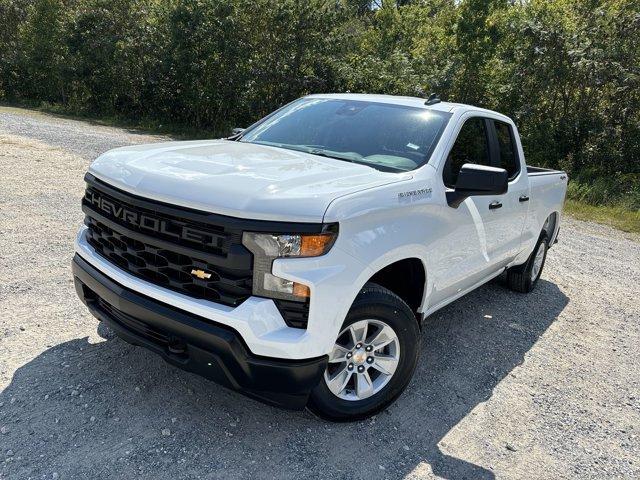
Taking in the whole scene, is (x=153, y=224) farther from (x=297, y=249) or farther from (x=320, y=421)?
(x=320, y=421)

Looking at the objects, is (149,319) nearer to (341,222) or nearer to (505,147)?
(341,222)

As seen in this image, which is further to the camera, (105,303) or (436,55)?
(436,55)

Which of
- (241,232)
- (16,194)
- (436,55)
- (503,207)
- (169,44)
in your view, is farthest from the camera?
(169,44)

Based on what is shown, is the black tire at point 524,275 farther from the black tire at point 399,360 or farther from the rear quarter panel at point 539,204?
the black tire at point 399,360

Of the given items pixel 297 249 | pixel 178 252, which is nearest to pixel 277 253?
pixel 297 249

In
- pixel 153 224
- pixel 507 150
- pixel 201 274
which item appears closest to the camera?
pixel 201 274

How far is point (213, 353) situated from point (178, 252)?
527 mm

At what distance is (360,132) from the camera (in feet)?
12.5

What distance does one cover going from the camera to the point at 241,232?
2473mm

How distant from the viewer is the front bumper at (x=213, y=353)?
2520 mm

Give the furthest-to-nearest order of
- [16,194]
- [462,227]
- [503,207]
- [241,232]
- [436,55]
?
1. [436,55]
2. [16,194]
3. [503,207]
4. [462,227]
5. [241,232]

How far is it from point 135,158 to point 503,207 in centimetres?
281

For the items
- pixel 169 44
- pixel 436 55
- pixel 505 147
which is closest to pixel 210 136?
pixel 169 44

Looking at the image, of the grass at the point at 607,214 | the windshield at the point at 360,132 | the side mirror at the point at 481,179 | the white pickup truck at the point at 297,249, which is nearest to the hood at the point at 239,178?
the white pickup truck at the point at 297,249
